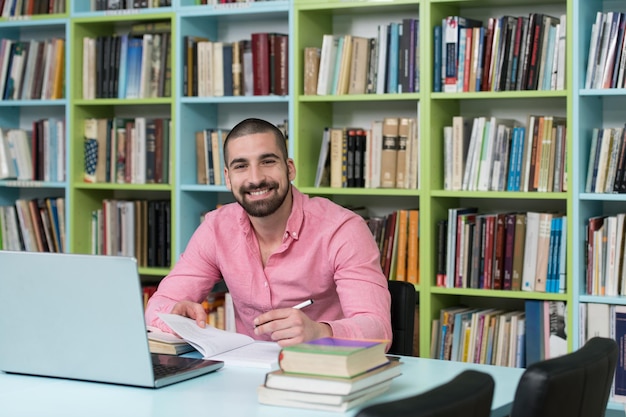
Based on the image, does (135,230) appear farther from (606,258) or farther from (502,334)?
(606,258)

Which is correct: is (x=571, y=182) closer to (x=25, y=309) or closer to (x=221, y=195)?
(x=221, y=195)

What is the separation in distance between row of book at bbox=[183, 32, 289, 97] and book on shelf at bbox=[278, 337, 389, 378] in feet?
7.44

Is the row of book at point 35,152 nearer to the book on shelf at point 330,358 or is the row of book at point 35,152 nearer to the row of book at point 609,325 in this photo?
the row of book at point 609,325

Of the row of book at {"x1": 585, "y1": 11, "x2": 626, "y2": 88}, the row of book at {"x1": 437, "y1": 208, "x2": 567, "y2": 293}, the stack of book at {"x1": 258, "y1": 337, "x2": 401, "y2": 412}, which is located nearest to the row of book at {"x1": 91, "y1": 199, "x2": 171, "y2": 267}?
the row of book at {"x1": 437, "y1": 208, "x2": 567, "y2": 293}

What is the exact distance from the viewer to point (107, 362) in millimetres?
1782

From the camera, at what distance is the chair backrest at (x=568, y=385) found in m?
1.33

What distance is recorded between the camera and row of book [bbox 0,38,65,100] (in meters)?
4.26

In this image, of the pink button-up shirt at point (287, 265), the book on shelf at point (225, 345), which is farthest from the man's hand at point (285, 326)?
the pink button-up shirt at point (287, 265)

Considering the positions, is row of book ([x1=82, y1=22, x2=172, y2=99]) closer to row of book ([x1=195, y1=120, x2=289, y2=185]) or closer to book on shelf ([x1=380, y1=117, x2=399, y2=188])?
row of book ([x1=195, y1=120, x2=289, y2=185])

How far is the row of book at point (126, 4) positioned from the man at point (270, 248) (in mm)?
1678

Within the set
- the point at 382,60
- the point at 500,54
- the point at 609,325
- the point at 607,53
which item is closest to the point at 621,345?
the point at 609,325

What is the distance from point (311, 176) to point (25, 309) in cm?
210

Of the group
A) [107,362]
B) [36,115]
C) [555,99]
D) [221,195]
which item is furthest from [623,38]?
[36,115]

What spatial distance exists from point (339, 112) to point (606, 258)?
1304 millimetres
